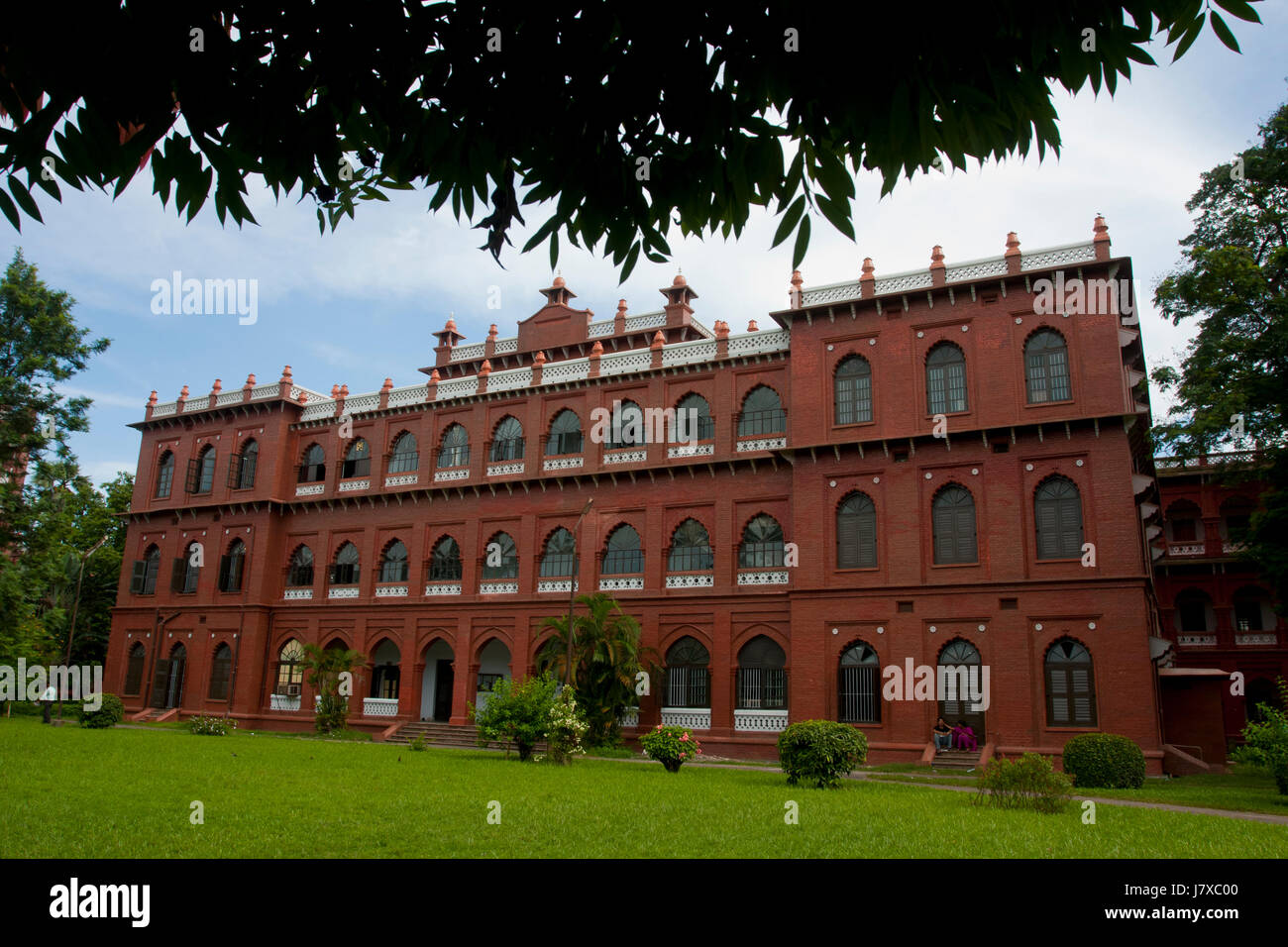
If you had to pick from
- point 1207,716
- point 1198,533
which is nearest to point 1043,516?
point 1207,716

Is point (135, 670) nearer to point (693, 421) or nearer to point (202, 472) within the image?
point (202, 472)

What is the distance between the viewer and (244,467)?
121 feet

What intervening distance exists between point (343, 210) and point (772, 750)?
22980 millimetres

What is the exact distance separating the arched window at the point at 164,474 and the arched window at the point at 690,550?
2223 cm

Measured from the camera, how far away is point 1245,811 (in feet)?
52.6

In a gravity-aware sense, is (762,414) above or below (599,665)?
above

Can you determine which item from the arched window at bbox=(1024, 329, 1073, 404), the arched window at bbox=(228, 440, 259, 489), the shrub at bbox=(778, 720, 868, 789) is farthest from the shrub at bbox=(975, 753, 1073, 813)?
the arched window at bbox=(228, 440, 259, 489)

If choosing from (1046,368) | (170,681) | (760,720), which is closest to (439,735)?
(760,720)

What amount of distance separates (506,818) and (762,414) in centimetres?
1907

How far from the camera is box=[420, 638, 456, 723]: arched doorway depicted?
33.1 m

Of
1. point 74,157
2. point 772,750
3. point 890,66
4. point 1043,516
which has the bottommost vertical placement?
point 772,750

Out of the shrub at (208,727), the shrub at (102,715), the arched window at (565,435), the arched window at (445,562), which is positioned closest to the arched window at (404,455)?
the arched window at (445,562)

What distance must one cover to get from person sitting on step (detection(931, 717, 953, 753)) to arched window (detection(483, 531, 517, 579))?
14186 mm

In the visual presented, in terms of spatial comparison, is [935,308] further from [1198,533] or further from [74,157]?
[74,157]
